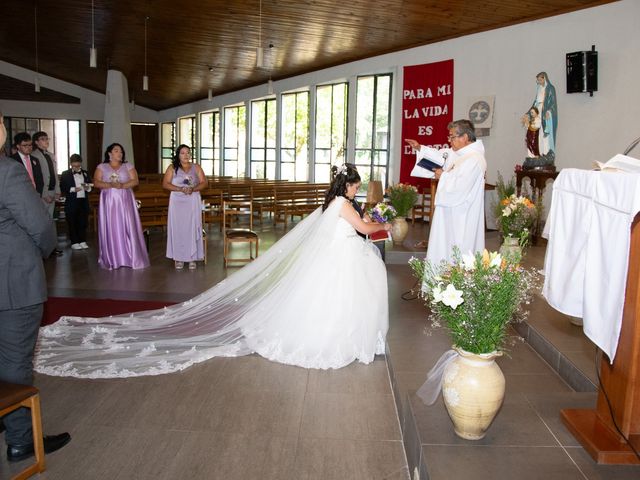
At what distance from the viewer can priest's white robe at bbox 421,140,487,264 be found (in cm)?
558

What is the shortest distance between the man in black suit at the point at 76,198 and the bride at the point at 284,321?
4444 millimetres

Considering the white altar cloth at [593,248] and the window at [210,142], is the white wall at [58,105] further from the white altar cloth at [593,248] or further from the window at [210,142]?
the white altar cloth at [593,248]

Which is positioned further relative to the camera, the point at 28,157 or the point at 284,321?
the point at 28,157

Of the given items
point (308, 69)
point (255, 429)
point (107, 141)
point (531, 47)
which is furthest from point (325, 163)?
point (255, 429)

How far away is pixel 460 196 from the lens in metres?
5.62

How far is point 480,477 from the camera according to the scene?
2.54 metres

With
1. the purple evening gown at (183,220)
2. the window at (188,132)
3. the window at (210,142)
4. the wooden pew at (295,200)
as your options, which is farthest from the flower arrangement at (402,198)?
the window at (188,132)

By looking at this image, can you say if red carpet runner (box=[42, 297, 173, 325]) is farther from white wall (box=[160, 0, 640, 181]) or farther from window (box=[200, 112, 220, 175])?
window (box=[200, 112, 220, 175])

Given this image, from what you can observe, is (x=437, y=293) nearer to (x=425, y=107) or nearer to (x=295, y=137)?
(x=425, y=107)

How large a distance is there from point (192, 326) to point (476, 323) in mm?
2875

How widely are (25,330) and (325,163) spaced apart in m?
13.5

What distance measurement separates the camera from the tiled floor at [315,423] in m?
2.81

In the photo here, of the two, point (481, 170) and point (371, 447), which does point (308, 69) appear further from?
point (371, 447)

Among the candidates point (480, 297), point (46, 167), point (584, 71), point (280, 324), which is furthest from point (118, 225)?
point (584, 71)
